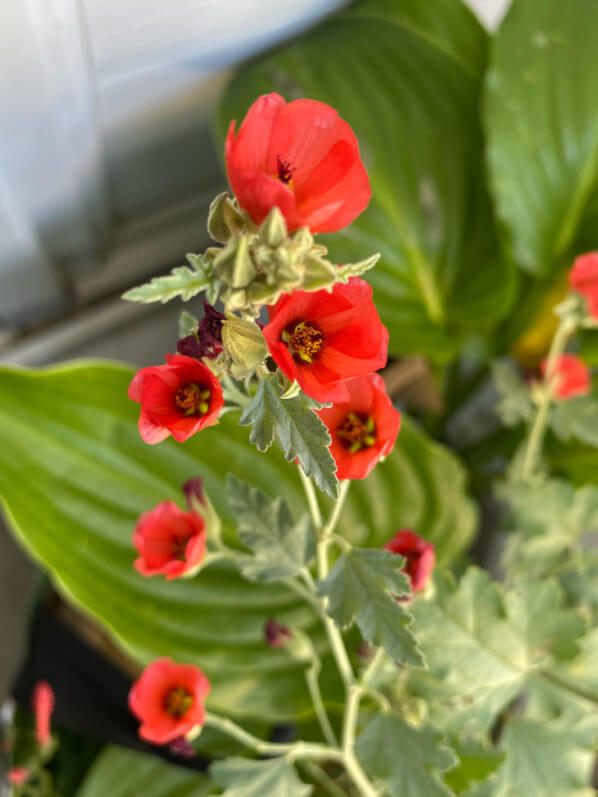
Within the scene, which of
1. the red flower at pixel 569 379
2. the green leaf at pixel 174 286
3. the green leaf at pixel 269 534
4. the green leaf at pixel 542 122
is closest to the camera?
the green leaf at pixel 174 286

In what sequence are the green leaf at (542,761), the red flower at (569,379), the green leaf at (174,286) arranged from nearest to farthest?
the green leaf at (174,286), the green leaf at (542,761), the red flower at (569,379)

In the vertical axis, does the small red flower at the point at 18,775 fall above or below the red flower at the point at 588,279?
below

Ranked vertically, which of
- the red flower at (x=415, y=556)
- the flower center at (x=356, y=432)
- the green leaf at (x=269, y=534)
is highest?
the flower center at (x=356, y=432)

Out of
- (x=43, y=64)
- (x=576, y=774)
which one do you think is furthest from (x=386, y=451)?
(x=43, y=64)

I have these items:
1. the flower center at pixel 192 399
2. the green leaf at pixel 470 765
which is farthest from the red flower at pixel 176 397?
the green leaf at pixel 470 765

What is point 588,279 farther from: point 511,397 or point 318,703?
point 318,703

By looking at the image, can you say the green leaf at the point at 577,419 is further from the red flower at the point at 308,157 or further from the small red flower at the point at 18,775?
the small red flower at the point at 18,775

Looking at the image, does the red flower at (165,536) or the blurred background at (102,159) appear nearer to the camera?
the red flower at (165,536)

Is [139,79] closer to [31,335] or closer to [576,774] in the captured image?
[31,335]
